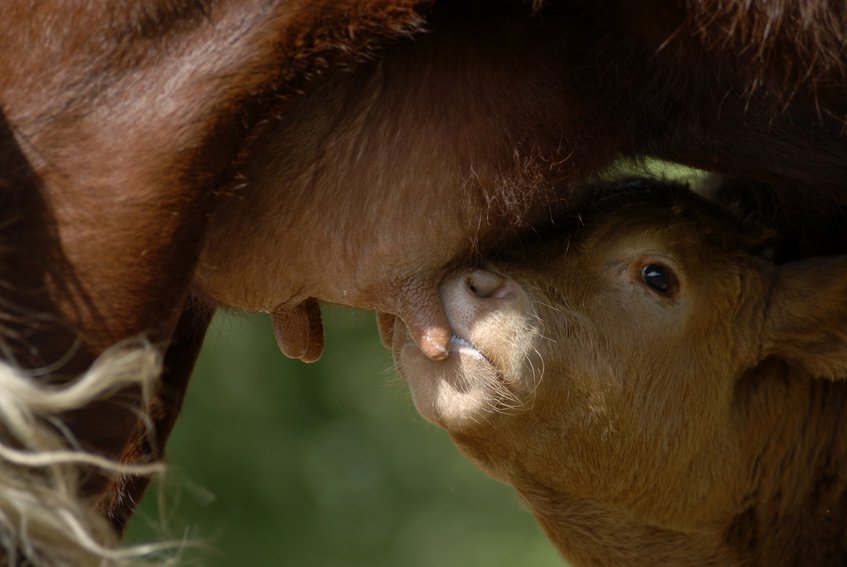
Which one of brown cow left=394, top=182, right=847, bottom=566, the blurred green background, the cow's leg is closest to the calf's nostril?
brown cow left=394, top=182, right=847, bottom=566

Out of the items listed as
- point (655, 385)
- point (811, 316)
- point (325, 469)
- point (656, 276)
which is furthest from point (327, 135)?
point (325, 469)

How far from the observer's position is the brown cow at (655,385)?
3209mm

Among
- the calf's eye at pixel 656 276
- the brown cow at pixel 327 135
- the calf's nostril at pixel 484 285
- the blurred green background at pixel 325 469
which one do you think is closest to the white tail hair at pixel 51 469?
the brown cow at pixel 327 135

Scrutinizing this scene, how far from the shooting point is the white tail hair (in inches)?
94.4

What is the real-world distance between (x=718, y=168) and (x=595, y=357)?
0.54 metres

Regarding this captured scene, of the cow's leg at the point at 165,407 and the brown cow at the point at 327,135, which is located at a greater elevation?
the brown cow at the point at 327,135

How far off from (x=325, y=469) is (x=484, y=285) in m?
5.31

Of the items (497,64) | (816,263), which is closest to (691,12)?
(497,64)

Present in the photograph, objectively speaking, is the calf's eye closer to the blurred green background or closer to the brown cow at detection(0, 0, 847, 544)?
the brown cow at detection(0, 0, 847, 544)

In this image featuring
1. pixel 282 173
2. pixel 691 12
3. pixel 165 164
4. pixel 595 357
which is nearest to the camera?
pixel 165 164

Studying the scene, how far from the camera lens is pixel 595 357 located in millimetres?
3328

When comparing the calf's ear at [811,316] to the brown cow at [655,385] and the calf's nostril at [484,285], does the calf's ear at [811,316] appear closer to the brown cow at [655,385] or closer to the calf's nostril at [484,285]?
the brown cow at [655,385]

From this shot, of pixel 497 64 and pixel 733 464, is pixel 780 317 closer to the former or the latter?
pixel 733 464

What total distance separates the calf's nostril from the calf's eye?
398 millimetres
